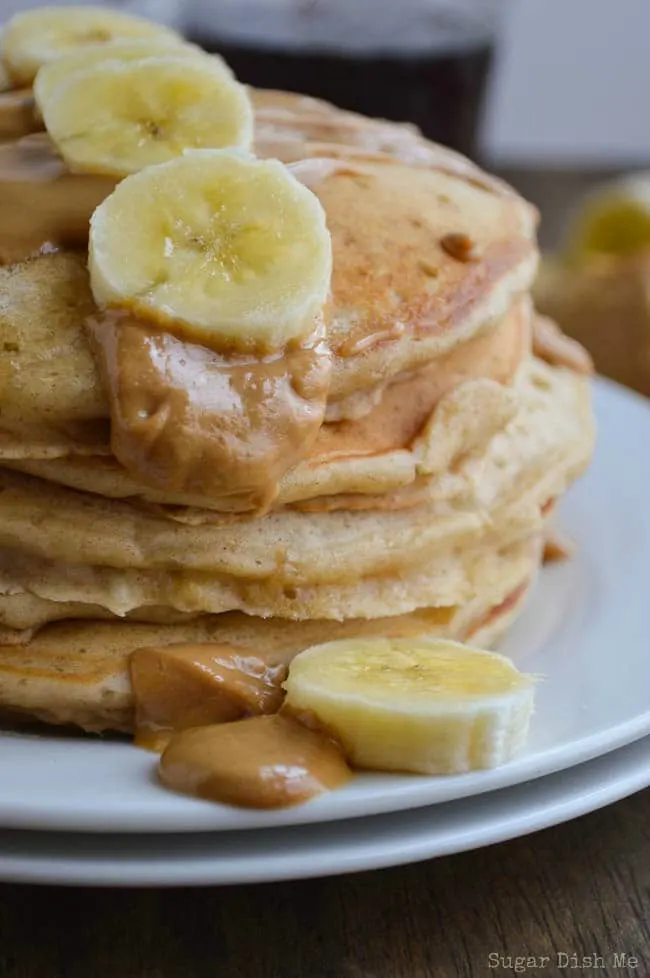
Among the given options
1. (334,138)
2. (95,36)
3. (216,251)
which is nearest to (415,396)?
(216,251)

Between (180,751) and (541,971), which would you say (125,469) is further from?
(541,971)

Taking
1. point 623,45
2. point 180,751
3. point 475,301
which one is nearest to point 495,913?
point 180,751

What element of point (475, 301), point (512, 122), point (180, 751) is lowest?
point (512, 122)

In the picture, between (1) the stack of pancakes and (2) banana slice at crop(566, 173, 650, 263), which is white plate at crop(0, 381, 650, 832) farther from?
(2) banana slice at crop(566, 173, 650, 263)

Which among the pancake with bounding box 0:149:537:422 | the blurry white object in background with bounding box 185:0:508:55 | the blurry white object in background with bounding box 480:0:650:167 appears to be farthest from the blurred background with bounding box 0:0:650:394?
the blurry white object in background with bounding box 480:0:650:167

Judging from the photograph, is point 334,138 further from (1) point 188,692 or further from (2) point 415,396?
(1) point 188,692

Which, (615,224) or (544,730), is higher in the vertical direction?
(544,730)
